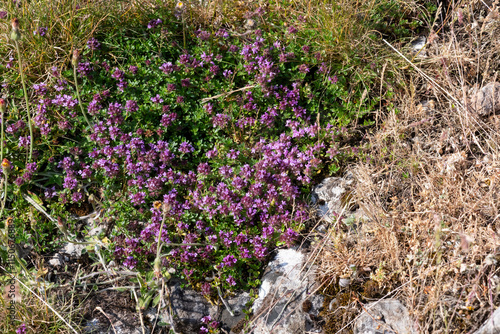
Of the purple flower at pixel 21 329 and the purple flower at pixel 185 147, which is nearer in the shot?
the purple flower at pixel 21 329

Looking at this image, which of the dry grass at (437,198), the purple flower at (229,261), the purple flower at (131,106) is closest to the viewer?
the dry grass at (437,198)

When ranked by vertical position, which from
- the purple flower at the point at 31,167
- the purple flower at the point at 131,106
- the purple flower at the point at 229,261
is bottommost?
the purple flower at the point at 229,261

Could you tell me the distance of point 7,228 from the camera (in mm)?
3455

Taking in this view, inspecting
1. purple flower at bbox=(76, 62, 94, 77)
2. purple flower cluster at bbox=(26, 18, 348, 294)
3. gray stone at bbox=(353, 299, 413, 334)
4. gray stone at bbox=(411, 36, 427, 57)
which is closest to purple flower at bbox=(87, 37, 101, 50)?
purple flower cluster at bbox=(26, 18, 348, 294)

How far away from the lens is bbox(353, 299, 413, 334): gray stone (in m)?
2.67

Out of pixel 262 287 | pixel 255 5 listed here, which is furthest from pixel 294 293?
pixel 255 5

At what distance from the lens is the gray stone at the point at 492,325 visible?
7.80 feet

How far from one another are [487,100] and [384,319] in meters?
2.10

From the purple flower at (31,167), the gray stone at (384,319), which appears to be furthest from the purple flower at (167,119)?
the gray stone at (384,319)

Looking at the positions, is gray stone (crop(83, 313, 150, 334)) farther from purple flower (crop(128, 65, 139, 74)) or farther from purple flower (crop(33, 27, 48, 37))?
purple flower (crop(33, 27, 48, 37))

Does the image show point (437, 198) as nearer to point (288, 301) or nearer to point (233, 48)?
point (288, 301)

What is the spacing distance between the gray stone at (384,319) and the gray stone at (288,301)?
32cm

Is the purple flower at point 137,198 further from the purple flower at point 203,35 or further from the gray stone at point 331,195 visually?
the purple flower at point 203,35

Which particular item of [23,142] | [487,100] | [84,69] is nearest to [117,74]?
[84,69]
